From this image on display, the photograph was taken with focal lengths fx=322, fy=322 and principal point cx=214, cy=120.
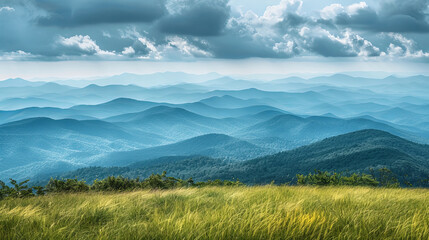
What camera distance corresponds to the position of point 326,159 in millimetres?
191875

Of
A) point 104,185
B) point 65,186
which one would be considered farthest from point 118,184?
point 65,186

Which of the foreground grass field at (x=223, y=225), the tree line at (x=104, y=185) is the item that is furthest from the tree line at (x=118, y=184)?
the foreground grass field at (x=223, y=225)

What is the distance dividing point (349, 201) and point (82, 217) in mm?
5665

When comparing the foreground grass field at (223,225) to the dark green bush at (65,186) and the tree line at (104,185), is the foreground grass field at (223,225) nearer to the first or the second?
the tree line at (104,185)

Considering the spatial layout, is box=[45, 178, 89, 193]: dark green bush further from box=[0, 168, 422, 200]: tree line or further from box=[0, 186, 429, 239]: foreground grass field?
box=[0, 186, 429, 239]: foreground grass field

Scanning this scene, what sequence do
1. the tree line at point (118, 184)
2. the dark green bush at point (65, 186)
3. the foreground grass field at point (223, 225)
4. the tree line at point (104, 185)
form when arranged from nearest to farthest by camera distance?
the foreground grass field at point (223, 225) → the tree line at point (118, 184) → the tree line at point (104, 185) → the dark green bush at point (65, 186)

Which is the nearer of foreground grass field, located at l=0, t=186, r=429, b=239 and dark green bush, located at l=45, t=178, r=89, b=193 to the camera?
foreground grass field, located at l=0, t=186, r=429, b=239

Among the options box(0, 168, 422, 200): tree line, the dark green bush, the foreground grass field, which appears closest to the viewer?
the foreground grass field

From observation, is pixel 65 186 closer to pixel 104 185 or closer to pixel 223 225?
pixel 104 185

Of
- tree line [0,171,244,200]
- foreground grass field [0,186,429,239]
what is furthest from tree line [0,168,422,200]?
foreground grass field [0,186,429,239]

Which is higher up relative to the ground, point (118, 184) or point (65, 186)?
point (65, 186)

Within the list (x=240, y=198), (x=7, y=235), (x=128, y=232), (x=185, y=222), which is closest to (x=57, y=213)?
(x=7, y=235)

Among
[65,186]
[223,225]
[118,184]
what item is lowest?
[118,184]

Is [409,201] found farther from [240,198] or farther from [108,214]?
[108,214]
